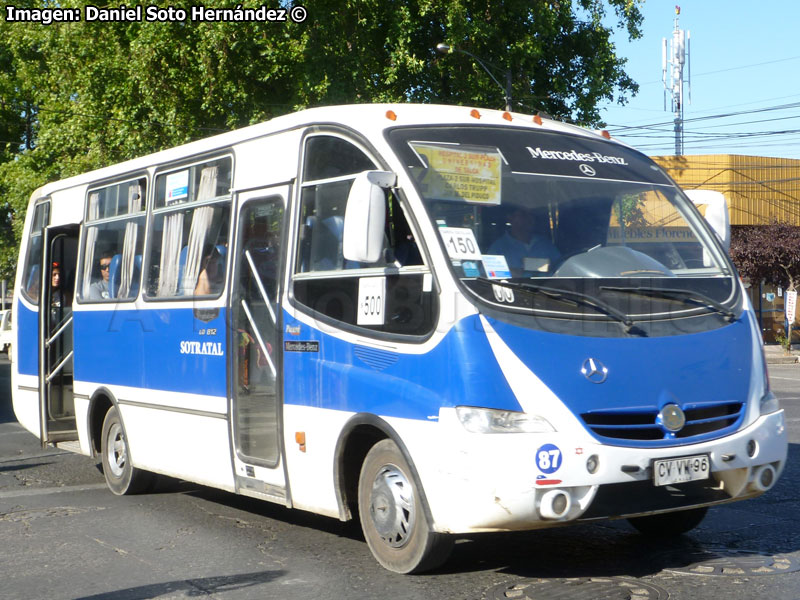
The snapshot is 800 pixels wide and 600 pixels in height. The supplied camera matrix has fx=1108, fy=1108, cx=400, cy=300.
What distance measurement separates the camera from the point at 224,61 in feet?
80.3

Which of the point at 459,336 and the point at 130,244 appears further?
the point at 130,244

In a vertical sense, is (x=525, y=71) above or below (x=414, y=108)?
above

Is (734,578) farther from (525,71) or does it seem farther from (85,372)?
(525,71)

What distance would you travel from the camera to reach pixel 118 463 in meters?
9.95

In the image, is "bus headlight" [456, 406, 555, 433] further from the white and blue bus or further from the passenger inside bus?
the passenger inside bus

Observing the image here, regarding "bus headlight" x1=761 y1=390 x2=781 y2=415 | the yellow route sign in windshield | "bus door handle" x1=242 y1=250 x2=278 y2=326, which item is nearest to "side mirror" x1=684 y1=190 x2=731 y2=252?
Result: "bus headlight" x1=761 y1=390 x2=781 y2=415

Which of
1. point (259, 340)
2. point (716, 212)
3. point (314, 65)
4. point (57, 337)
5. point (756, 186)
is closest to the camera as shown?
point (716, 212)

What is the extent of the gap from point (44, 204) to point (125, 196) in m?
2.31

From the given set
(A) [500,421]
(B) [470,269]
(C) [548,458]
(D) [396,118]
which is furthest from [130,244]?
(C) [548,458]

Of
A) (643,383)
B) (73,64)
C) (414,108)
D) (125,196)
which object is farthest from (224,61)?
(643,383)

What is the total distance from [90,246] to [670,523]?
6.22 meters

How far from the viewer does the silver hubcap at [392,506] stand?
616cm

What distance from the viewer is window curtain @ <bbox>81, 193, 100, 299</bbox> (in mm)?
10617

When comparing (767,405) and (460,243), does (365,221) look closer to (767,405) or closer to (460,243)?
(460,243)
